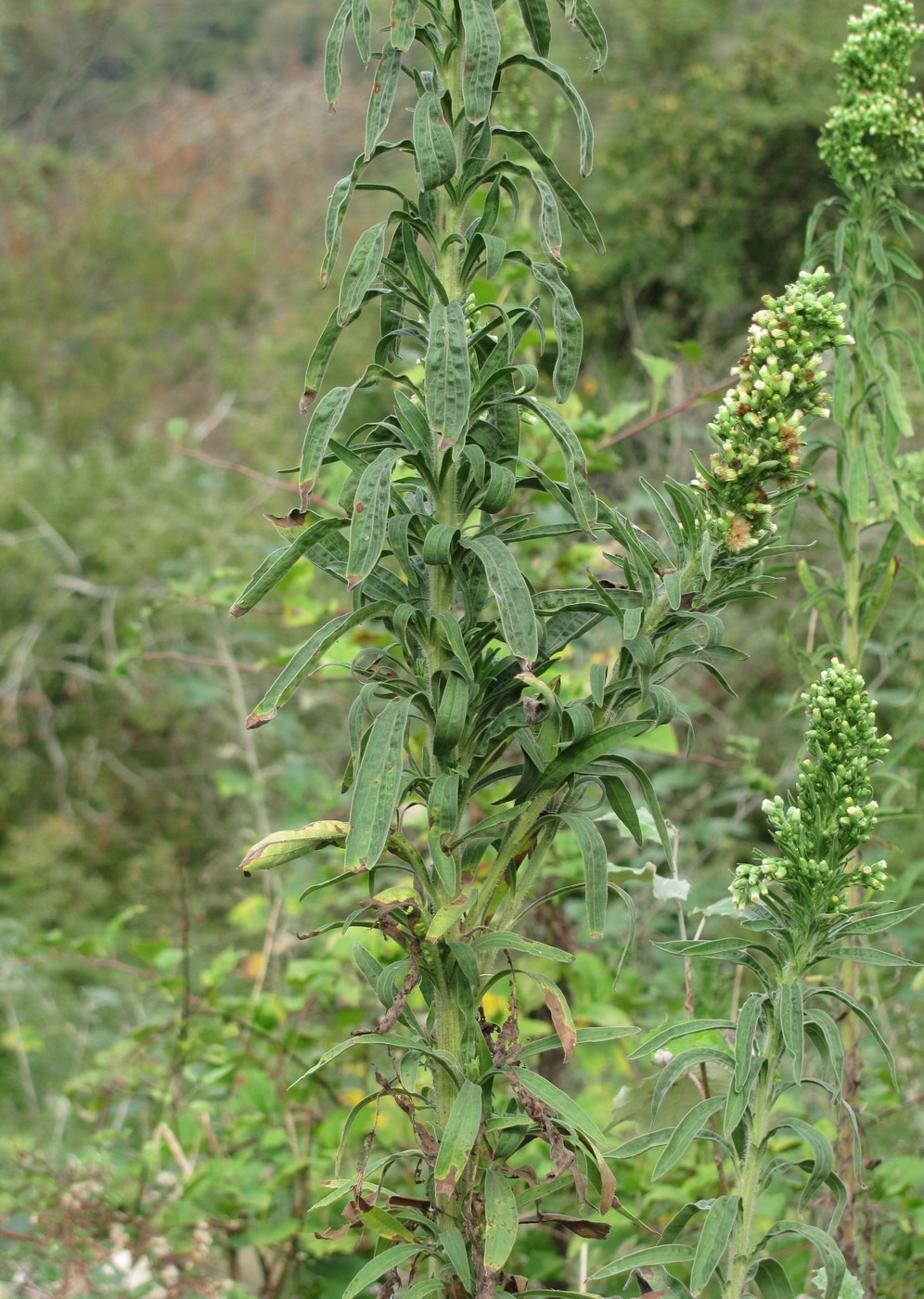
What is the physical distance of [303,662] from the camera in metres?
1.10

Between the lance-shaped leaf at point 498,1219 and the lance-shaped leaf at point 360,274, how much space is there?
813 millimetres

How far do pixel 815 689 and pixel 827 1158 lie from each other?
42 centimetres

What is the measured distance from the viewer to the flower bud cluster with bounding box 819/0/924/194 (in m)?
1.64

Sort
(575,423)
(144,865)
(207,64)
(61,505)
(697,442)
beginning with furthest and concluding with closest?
(207,64), (61,505), (697,442), (144,865), (575,423)

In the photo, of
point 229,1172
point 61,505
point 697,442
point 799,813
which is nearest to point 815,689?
point 799,813

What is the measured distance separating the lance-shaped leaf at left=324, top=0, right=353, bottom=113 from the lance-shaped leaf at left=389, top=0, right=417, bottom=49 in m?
0.09

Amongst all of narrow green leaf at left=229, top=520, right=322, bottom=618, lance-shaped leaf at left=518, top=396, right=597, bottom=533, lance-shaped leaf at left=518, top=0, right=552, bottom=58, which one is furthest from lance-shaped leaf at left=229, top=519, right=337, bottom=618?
lance-shaped leaf at left=518, top=0, right=552, bottom=58

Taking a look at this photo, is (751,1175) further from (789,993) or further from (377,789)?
(377,789)

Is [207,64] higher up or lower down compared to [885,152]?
higher up

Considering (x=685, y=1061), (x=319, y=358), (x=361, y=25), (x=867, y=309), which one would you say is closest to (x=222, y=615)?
(x=867, y=309)

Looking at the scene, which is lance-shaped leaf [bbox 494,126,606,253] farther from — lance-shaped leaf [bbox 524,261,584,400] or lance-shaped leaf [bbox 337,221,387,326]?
lance-shaped leaf [bbox 337,221,387,326]

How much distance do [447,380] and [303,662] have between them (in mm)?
290

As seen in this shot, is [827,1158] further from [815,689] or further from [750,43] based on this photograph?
[750,43]

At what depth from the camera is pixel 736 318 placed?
5973 millimetres
